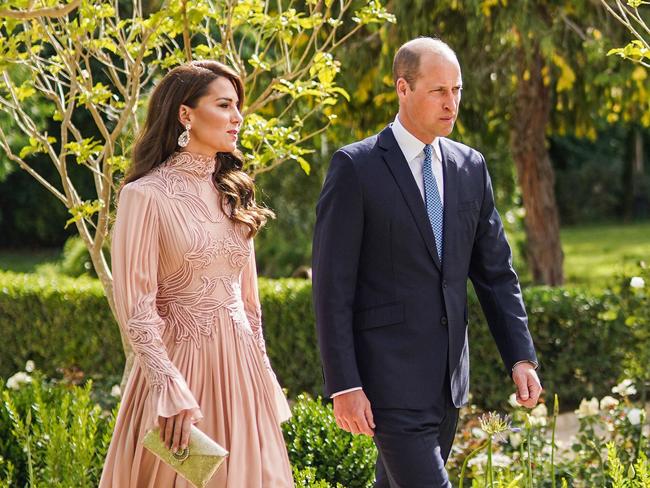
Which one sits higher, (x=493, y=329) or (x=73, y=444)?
(x=493, y=329)

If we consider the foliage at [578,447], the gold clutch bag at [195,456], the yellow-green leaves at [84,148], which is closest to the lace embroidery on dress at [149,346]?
the gold clutch bag at [195,456]

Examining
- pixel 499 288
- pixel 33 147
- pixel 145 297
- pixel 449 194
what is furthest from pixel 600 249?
pixel 145 297

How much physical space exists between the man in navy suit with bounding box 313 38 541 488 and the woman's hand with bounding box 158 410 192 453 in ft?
1.31

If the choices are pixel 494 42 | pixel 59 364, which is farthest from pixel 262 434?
pixel 494 42

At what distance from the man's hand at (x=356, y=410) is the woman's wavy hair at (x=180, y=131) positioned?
22.8 inches

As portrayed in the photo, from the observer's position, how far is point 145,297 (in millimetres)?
3021

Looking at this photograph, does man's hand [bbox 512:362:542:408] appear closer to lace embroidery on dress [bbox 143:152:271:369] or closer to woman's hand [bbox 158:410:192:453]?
lace embroidery on dress [bbox 143:152:271:369]

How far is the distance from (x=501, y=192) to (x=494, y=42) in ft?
24.3

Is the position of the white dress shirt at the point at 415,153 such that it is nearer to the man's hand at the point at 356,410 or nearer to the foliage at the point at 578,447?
the man's hand at the point at 356,410

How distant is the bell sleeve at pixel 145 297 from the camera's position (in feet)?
9.70

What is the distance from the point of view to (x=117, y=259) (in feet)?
9.90

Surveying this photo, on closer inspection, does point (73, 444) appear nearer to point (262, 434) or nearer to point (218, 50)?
point (262, 434)

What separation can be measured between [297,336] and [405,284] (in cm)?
483

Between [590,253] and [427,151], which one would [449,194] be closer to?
[427,151]
